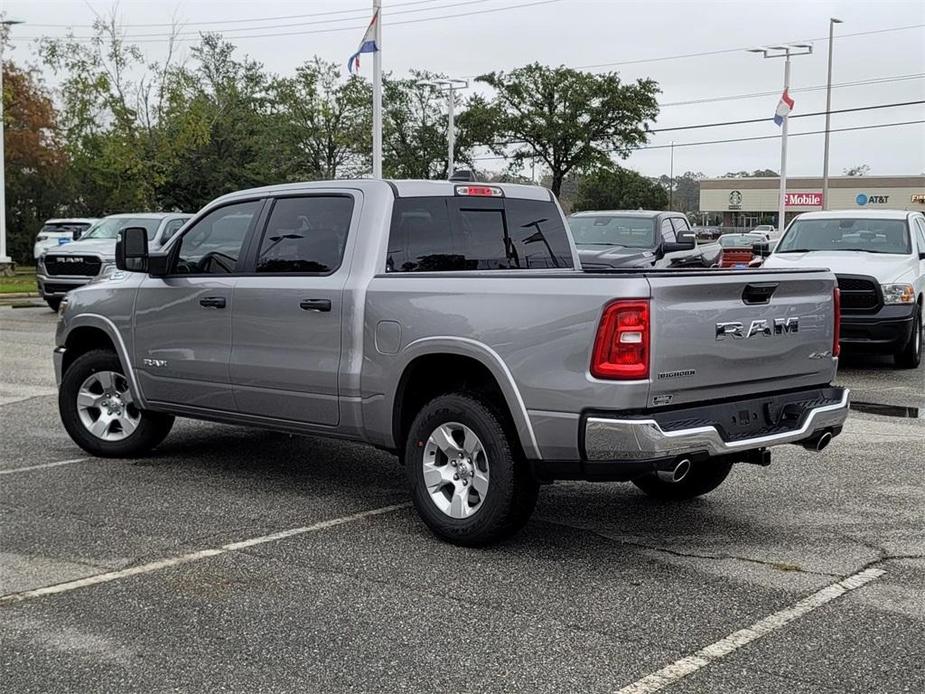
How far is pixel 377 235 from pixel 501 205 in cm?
97

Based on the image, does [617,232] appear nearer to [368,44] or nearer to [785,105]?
[368,44]

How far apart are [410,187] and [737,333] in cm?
216

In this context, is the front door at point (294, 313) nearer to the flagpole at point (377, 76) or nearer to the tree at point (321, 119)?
the flagpole at point (377, 76)

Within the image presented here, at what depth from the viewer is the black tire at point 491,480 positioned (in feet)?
18.6

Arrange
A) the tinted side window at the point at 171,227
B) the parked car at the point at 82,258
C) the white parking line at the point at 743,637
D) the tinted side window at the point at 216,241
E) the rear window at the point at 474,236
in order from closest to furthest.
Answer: the white parking line at the point at 743,637
the rear window at the point at 474,236
the tinted side window at the point at 216,241
the tinted side window at the point at 171,227
the parked car at the point at 82,258

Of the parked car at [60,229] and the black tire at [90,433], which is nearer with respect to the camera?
the black tire at [90,433]

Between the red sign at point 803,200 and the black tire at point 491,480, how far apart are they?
9551 cm

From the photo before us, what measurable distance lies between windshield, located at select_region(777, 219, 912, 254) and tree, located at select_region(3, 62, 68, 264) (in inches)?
1393

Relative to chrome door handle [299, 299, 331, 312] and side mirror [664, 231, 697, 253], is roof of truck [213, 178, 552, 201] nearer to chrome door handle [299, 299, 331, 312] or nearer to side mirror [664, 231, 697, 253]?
chrome door handle [299, 299, 331, 312]

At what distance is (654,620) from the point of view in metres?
4.82

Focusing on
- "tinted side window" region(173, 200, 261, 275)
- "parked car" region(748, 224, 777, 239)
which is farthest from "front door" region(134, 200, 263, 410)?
"parked car" region(748, 224, 777, 239)

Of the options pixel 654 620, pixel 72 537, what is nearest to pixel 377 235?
pixel 72 537

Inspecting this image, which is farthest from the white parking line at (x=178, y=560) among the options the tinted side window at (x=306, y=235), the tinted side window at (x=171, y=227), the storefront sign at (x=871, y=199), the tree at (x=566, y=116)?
the storefront sign at (x=871, y=199)

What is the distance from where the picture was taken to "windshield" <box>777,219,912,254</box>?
14.3 metres
